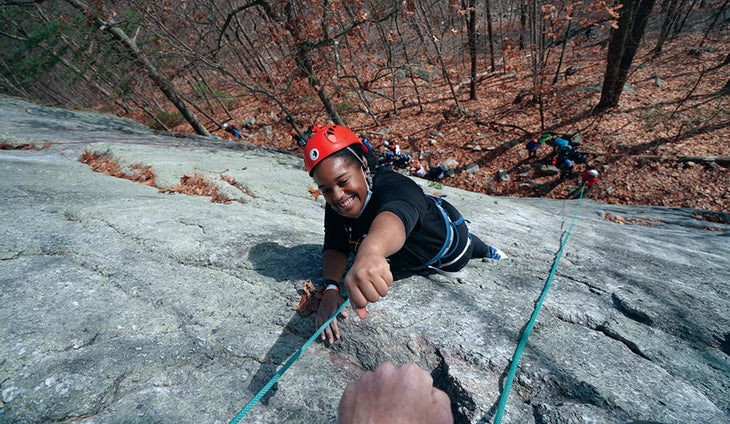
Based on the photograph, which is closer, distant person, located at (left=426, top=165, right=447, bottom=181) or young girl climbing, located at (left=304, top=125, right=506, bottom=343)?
young girl climbing, located at (left=304, top=125, right=506, bottom=343)

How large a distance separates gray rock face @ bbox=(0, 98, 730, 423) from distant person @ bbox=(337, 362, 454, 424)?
2.57 ft

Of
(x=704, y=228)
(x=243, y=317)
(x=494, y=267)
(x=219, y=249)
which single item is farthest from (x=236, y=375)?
(x=704, y=228)

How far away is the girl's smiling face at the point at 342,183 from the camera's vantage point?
1.97m

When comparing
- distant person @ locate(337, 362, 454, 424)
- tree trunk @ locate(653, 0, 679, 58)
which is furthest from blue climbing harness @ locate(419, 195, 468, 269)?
tree trunk @ locate(653, 0, 679, 58)

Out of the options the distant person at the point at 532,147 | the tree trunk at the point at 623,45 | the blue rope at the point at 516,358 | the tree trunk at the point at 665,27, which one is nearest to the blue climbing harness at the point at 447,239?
the blue rope at the point at 516,358

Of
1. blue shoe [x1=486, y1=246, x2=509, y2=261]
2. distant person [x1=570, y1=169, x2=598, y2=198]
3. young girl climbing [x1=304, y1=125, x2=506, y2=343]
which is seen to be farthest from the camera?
distant person [x1=570, y1=169, x2=598, y2=198]

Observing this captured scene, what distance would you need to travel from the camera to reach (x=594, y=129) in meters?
10.1

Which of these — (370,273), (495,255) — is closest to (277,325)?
(370,273)

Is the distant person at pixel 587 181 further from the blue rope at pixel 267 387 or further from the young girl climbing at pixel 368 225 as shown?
the blue rope at pixel 267 387

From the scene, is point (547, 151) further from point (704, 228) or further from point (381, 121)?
point (381, 121)

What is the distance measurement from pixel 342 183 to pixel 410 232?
1.92ft

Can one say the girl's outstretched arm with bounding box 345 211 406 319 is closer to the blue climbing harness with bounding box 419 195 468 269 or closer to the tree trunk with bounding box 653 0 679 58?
the blue climbing harness with bounding box 419 195 468 269

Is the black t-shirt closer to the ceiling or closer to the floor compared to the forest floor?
closer to the floor

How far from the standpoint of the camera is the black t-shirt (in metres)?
2.06
